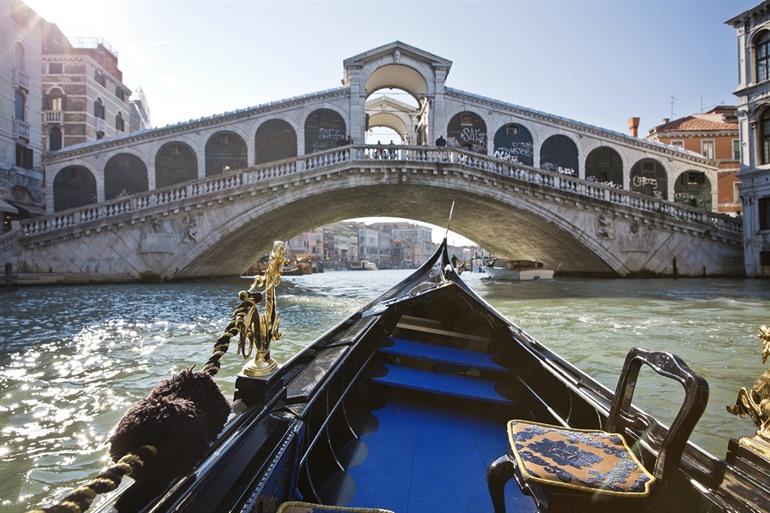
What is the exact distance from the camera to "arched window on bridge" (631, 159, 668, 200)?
14.9 m

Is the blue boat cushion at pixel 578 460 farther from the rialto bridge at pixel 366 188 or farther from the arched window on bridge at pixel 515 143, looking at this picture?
the arched window on bridge at pixel 515 143

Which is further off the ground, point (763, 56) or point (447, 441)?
point (763, 56)

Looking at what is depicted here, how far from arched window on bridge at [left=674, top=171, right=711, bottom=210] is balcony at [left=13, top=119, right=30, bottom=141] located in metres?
21.8

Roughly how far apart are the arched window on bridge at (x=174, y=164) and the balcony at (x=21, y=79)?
476 cm

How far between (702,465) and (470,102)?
47.2 feet

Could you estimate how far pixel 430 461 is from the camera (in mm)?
1657

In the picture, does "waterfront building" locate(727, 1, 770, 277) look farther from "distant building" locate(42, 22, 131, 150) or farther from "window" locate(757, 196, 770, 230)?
"distant building" locate(42, 22, 131, 150)

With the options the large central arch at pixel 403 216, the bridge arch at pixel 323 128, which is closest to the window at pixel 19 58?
the large central arch at pixel 403 216

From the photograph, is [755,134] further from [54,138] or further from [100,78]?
[54,138]

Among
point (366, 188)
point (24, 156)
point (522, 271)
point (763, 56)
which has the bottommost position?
point (522, 271)

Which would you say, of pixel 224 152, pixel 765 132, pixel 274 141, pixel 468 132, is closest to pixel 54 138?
pixel 224 152

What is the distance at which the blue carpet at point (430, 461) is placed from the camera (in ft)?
4.59

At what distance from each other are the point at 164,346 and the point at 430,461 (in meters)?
3.50

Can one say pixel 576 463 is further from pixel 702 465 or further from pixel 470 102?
pixel 470 102
